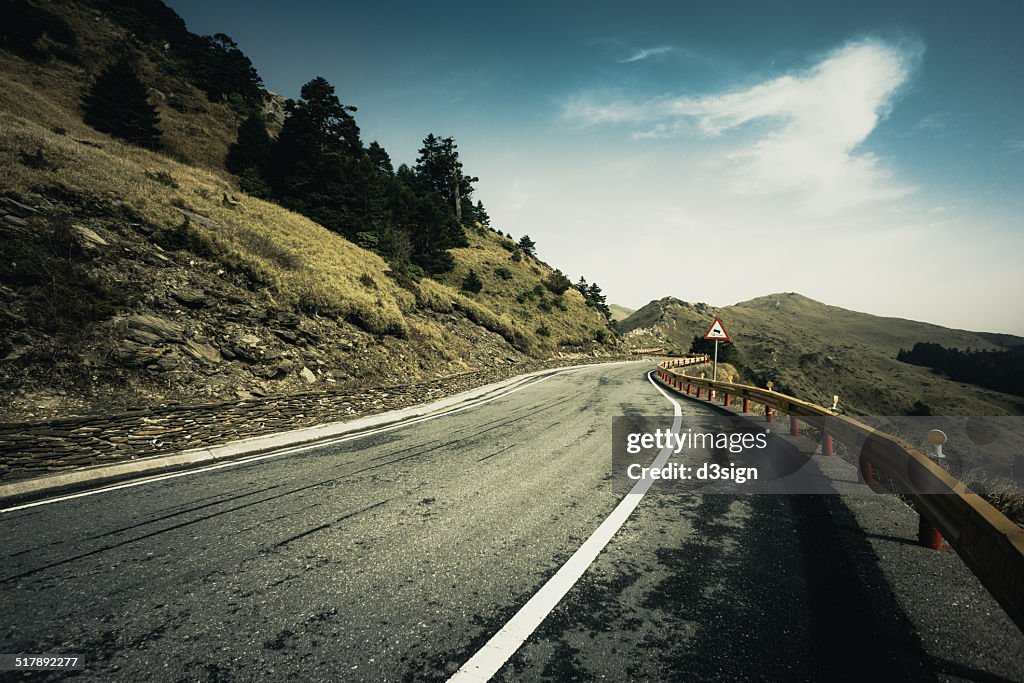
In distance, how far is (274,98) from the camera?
53938 mm

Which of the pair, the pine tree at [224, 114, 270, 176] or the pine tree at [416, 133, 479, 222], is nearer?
the pine tree at [224, 114, 270, 176]

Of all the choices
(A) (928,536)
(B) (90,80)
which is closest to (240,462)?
(A) (928,536)

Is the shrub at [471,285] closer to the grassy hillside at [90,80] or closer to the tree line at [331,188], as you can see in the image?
the tree line at [331,188]

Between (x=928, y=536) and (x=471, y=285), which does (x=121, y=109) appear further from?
(x=928, y=536)

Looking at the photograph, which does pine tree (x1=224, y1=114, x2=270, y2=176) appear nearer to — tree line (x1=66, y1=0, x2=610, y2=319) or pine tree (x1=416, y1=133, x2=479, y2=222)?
tree line (x1=66, y1=0, x2=610, y2=319)

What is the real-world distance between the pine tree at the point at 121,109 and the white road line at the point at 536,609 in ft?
113

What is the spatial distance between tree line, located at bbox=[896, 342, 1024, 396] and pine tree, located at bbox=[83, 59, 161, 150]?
199 m

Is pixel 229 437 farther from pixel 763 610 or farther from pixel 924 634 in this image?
pixel 924 634

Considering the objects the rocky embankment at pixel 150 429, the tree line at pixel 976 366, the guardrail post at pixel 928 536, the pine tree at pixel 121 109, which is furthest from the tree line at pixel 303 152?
the tree line at pixel 976 366

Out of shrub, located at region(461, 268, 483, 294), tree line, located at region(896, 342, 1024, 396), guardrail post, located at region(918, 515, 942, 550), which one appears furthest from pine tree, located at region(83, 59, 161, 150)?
tree line, located at region(896, 342, 1024, 396)

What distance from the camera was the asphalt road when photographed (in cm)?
205

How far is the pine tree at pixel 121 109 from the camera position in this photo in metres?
23.8

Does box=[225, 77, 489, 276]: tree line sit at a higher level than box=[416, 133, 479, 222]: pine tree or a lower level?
lower

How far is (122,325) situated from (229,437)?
15.4 feet
